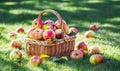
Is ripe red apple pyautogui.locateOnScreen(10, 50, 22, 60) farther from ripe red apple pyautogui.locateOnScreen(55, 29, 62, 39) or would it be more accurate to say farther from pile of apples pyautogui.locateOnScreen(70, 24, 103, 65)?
pile of apples pyautogui.locateOnScreen(70, 24, 103, 65)

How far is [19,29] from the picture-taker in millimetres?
7172

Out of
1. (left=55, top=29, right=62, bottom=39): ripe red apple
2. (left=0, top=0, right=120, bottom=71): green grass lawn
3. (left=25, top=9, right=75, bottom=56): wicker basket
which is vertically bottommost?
(left=0, top=0, right=120, bottom=71): green grass lawn

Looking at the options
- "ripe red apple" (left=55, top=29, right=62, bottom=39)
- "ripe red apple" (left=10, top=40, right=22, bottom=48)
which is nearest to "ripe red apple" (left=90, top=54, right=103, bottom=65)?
Result: "ripe red apple" (left=55, top=29, right=62, bottom=39)

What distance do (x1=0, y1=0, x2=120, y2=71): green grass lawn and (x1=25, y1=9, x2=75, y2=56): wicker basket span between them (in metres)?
0.17

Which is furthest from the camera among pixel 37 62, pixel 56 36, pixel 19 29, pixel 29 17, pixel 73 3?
pixel 73 3

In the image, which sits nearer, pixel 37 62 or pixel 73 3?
pixel 37 62

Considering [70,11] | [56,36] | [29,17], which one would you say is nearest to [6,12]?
[29,17]

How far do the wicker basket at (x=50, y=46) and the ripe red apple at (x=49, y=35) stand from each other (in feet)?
0.22

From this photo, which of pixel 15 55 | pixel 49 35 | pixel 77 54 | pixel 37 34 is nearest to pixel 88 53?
pixel 77 54

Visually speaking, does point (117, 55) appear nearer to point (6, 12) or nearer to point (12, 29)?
point (12, 29)

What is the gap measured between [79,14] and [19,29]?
2391mm

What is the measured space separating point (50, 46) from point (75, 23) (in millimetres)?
2764

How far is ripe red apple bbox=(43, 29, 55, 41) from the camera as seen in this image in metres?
5.36

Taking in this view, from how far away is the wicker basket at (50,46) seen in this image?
5.44 meters
